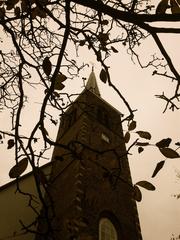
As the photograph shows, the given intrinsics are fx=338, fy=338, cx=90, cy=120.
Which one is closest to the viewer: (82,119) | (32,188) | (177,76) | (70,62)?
(177,76)

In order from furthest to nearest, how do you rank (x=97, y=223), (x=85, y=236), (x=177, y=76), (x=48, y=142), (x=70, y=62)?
(x=97, y=223)
(x=70, y=62)
(x=48, y=142)
(x=177, y=76)
(x=85, y=236)

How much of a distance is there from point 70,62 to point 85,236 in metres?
2.72

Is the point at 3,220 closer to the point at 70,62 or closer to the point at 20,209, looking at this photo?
the point at 20,209

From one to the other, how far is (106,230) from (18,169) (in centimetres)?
1225

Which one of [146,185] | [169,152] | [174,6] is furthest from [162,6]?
[146,185]

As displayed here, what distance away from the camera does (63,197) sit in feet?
47.9

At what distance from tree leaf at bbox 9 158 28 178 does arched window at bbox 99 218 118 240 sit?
38.4ft

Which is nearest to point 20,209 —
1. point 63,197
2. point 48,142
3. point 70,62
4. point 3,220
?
point 3,220

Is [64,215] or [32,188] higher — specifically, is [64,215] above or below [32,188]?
below

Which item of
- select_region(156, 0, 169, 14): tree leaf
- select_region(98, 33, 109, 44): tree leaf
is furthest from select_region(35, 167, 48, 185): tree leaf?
select_region(98, 33, 109, 44): tree leaf

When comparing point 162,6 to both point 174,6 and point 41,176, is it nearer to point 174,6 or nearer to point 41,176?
point 174,6

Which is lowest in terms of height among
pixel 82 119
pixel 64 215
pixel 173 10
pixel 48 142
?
pixel 48 142

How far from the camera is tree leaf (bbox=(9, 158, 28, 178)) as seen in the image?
7.13 feet

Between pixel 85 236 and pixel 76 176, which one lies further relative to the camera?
pixel 76 176
